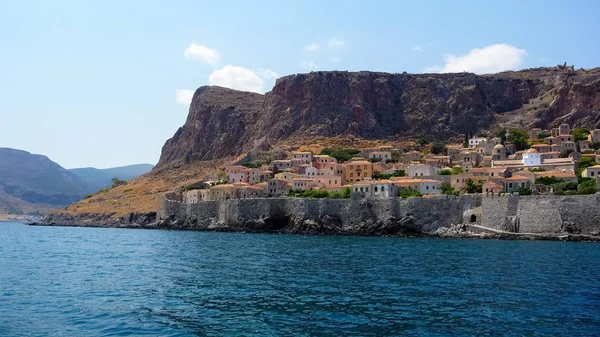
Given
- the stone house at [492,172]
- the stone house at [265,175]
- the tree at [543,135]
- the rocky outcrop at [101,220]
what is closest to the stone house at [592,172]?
the stone house at [492,172]

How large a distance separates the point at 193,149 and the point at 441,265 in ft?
384

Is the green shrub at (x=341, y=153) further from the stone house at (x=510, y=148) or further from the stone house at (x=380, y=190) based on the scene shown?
the stone house at (x=380, y=190)

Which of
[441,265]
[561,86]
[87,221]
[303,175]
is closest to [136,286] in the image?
[441,265]

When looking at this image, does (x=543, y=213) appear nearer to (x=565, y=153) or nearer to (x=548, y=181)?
(x=548, y=181)

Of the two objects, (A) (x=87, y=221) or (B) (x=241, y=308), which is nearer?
(B) (x=241, y=308)

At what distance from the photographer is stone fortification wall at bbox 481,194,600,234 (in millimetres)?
52981

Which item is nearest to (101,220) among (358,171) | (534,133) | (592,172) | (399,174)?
(358,171)

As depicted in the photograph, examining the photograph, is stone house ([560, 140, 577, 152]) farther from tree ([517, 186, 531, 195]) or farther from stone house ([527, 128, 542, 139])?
tree ([517, 186, 531, 195])

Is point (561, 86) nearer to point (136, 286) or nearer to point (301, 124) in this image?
point (301, 124)

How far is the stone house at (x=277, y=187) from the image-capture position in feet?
264

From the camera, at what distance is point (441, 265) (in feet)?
111

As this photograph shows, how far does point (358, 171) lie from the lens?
271ft

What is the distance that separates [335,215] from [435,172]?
18853 millimetres

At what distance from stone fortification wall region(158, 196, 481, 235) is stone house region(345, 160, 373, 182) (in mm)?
15689
